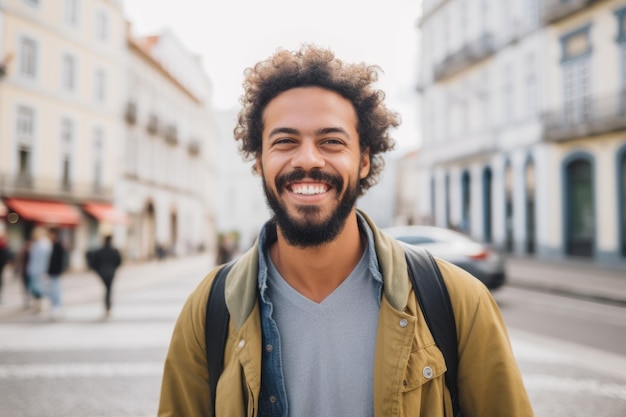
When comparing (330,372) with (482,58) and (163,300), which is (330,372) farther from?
(482,58)

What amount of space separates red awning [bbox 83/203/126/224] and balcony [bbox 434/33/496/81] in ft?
68.0

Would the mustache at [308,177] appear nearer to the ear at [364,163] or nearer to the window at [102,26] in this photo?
the ear at [364,163]

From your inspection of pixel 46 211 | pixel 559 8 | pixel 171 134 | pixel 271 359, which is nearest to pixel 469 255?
pixel 271 359

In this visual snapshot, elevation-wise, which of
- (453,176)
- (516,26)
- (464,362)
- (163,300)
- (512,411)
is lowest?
(163,300)

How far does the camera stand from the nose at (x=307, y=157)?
6.13ft

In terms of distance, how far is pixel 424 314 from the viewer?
5.74ft

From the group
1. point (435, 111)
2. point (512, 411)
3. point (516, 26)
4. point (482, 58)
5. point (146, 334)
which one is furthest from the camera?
point (435, 111)

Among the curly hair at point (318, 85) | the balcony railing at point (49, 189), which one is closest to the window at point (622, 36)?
the curly hair at point (318, 85)

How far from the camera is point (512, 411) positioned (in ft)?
5.31

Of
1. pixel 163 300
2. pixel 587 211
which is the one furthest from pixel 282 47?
pixel 587 211

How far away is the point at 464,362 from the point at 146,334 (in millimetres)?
7130

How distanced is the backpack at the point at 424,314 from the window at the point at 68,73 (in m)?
25.4

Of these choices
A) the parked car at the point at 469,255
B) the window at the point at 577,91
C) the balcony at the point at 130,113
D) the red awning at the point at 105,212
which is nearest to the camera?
the parked car at the point at 469,255

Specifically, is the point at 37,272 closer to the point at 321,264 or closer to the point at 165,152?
the point at 321,264
